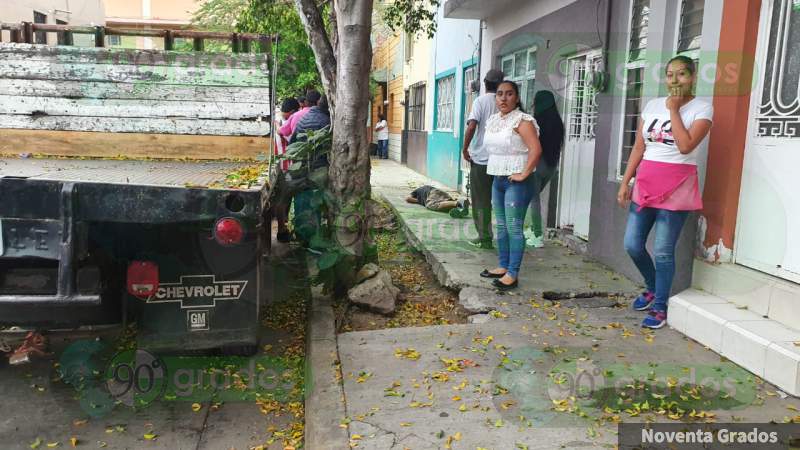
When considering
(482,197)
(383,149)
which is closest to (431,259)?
(482,197)

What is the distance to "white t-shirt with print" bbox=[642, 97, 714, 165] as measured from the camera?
3.91 m

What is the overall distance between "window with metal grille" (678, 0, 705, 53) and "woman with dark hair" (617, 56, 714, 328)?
95 centimetres

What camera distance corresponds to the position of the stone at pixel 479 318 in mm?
4445

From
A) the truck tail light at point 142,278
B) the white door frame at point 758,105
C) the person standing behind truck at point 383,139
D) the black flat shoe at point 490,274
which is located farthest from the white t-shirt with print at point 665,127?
the person standing behind truck at point 383,139

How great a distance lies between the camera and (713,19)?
4285 millimetres

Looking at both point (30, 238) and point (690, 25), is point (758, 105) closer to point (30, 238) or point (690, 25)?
point (690, 25)

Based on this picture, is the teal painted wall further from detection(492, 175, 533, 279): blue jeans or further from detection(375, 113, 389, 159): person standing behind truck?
detection(492, 175, 533, 279): blue jeans

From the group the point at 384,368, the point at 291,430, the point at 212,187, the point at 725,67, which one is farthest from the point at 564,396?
the point at 725,67

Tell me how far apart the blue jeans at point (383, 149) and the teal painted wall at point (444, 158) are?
7.23 meters

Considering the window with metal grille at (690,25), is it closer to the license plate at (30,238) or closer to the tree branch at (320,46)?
the tree branch at (320,46)

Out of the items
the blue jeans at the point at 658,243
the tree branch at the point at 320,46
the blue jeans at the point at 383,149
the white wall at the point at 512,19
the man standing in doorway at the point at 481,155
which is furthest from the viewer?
the blue jeans at the point at 383,149

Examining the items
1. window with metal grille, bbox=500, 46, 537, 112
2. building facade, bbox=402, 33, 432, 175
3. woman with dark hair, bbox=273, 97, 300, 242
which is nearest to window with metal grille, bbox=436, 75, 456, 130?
building facade, bbox=402, 33, 432, 175

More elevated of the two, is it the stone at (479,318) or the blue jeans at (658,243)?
the blue jeans at (658,243)

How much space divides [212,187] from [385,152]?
19332mm
